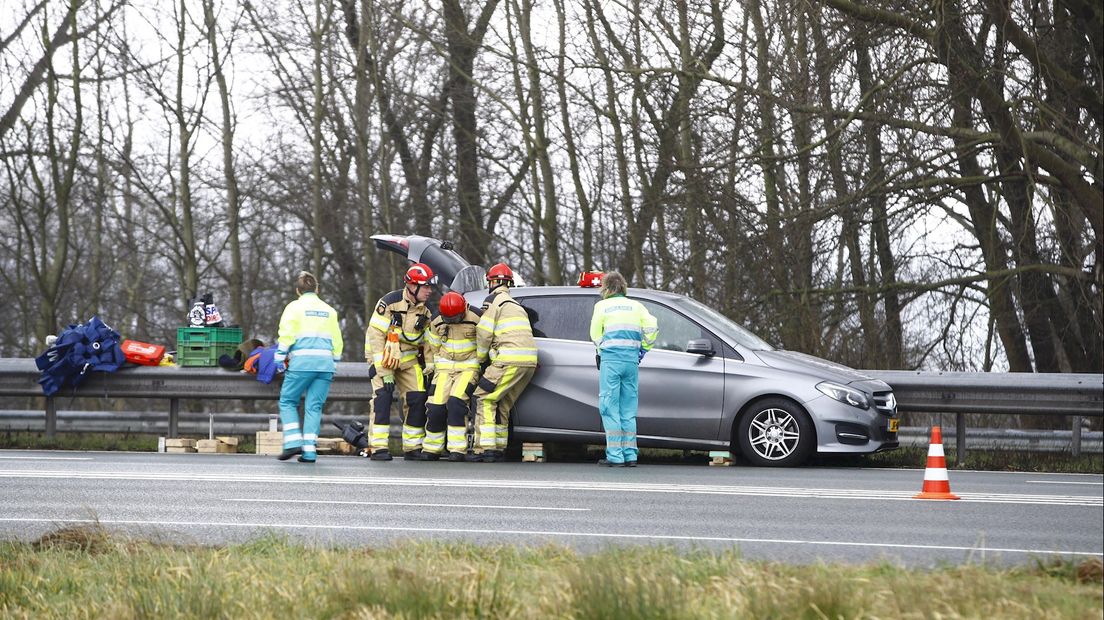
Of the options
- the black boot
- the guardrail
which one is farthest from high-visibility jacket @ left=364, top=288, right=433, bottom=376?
the guardrail

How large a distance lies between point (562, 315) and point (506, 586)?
8.79 m

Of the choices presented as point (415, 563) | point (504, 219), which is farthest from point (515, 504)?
point (504, 219)

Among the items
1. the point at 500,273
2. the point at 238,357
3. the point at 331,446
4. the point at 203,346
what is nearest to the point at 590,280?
the point at 500,273

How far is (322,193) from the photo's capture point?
103 feet

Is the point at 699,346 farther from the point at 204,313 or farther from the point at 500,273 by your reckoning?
the point at 204,313

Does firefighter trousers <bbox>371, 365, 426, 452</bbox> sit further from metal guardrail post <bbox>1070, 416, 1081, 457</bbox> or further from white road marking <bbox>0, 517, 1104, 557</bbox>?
metal guardrail post <bbox>1070, 416, 1081, 457</bbox>

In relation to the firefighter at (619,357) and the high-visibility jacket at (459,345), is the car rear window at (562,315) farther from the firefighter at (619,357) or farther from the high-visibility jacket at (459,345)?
the firefighter at (619,357)

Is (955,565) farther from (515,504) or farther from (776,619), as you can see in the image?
(515,504)

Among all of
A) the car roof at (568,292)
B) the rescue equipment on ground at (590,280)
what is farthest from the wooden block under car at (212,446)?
the rescue equipment on ground at (590,280)

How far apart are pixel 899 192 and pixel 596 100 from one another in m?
7.20

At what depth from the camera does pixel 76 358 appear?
17656 mm

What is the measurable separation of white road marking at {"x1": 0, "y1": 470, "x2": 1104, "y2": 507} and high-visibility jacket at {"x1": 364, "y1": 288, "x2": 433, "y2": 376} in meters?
2.34

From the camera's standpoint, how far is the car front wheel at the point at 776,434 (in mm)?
13820

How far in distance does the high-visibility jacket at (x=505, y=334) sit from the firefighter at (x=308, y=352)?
144 cm
